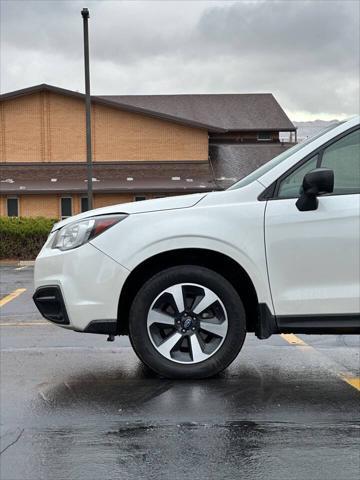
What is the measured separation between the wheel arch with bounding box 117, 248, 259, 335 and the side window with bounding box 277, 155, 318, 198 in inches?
26.2

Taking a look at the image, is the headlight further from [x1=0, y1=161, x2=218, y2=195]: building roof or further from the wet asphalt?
[x1=0, y1=161, x2=218, y2=195]: building roof

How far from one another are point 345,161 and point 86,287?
2221mm

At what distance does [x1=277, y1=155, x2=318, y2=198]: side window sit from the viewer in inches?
186

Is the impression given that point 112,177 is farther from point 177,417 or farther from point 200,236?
point 177,417

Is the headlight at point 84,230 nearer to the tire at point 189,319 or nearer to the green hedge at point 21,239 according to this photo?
the tire at point 189,319

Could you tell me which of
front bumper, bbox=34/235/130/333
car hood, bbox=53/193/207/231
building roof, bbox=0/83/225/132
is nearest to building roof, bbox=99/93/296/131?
building roof, bbox=0/83/225/132

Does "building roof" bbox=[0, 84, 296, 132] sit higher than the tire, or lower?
higher

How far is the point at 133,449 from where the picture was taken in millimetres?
3607

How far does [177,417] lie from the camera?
4113 millimetres

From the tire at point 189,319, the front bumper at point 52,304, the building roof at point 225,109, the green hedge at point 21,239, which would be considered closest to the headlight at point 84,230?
the front bumper at point 52,304

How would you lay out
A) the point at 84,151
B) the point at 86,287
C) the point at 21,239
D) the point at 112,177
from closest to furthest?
1. the point at 86,287
2. the point at 21,239
3. the point at 112,177
4. the point at 84,151

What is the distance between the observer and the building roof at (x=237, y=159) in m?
32.8

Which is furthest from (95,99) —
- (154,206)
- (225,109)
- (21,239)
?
(154,206)

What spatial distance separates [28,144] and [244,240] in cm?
2880
